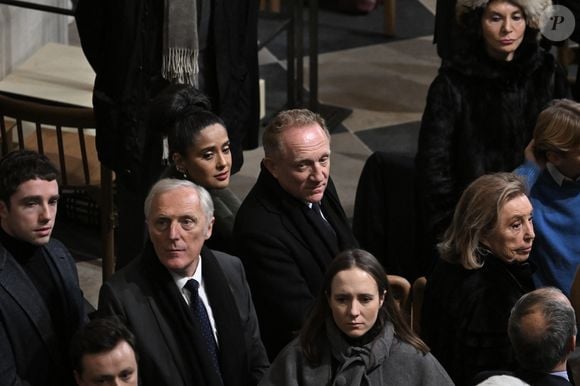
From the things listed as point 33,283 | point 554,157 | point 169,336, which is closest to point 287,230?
point 169,336

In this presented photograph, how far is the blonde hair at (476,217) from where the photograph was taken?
15.4 feet

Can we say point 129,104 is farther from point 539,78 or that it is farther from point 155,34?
point 539,78

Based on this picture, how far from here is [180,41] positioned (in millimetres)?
5719

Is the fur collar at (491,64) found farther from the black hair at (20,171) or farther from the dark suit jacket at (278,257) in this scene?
the black hair at (20,171)

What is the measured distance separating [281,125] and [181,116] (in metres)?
0.35

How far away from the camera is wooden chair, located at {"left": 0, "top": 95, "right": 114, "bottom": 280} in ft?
20.4

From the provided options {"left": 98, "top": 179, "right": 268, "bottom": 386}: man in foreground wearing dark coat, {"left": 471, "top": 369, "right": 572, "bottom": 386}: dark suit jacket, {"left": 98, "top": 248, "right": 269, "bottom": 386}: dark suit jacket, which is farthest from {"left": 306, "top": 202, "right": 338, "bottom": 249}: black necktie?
{"left": 471, "top": 369, "right": 572, "bottom": 386}: dark suit jacket

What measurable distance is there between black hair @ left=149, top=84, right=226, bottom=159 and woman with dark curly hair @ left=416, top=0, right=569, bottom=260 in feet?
2.83

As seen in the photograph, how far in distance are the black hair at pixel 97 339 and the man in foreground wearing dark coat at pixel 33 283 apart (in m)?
0.23

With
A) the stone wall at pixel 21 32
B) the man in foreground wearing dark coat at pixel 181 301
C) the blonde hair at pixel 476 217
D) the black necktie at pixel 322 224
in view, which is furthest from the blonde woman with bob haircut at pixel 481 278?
the stone wall at pixel 21 32

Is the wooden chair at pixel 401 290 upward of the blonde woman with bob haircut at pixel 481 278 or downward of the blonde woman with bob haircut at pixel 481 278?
downward

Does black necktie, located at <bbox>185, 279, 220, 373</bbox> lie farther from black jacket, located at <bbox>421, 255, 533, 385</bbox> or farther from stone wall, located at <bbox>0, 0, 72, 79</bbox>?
stone wall, located at <bbox>0, 0, 72, 79</bbox>

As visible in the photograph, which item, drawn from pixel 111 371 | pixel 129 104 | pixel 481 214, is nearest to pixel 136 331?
pixel 111 371

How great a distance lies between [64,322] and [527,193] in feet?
4.98
